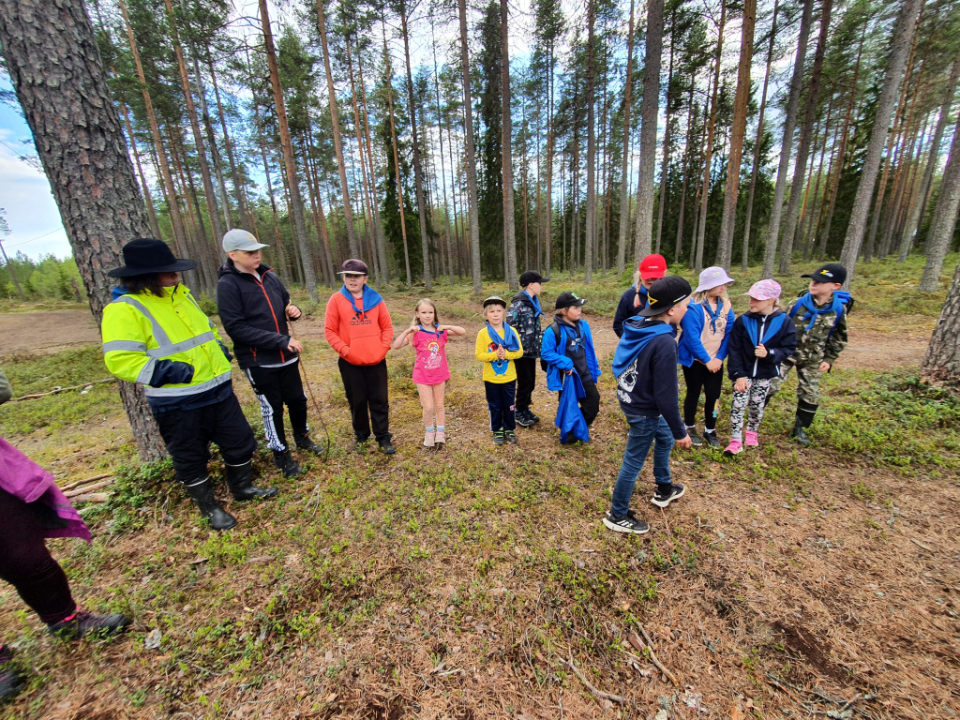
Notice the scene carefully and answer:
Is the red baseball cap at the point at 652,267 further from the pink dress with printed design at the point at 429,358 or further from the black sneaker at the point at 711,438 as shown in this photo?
the pink dress with printed design at the point at 429,358

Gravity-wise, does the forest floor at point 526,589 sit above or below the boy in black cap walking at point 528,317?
below

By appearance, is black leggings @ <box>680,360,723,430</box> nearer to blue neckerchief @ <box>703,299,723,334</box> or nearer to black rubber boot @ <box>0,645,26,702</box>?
blue neckerchief @ <box>703,299,723,334</box>

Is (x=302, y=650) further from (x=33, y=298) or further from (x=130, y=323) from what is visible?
(x=33, y=298)

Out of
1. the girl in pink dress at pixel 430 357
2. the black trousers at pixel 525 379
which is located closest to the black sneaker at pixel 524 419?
the black trousers at pixel 525 379

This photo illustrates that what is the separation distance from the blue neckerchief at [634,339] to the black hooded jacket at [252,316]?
3.26 metres

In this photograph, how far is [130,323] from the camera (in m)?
2.75

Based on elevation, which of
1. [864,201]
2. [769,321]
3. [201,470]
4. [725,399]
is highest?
[864,201]

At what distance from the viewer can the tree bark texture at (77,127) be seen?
3.12 metres

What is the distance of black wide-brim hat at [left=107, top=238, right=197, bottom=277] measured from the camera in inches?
109

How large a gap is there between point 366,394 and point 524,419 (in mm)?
2367

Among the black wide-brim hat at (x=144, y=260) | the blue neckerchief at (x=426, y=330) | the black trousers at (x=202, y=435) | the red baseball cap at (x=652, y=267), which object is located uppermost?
the black wide-brim hat at (x=144, y=260)

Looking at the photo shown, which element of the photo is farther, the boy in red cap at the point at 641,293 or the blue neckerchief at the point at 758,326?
the boy in red cap at the point at 641,293

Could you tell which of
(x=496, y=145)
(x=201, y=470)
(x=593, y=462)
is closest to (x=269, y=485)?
(x=201, y=470)

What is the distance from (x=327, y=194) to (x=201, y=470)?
3913 centimetres
